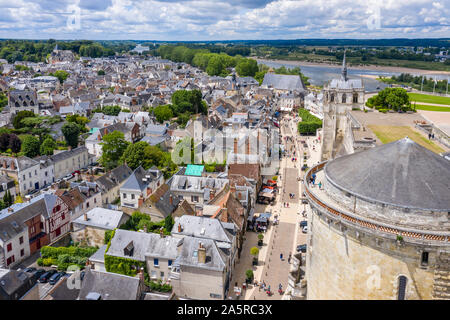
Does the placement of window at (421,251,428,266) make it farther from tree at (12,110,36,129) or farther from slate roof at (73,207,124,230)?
tree at (12,110,36,129)

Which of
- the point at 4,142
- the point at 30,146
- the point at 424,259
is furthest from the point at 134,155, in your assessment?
the point at 424,259

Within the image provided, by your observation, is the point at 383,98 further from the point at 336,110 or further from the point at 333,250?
the point at 333,250

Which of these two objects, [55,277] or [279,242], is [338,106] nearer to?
[279,242]

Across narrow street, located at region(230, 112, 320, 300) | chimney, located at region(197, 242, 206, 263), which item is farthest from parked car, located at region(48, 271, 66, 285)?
narrow street, located at region(230, 112, 320, 300)

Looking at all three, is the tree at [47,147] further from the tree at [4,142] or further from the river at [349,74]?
the river at [349,74]

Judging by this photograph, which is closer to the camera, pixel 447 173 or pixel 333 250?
pixel 447 173

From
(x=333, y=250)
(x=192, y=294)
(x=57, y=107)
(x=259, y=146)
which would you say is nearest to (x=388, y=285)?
(x=333, y=250)
